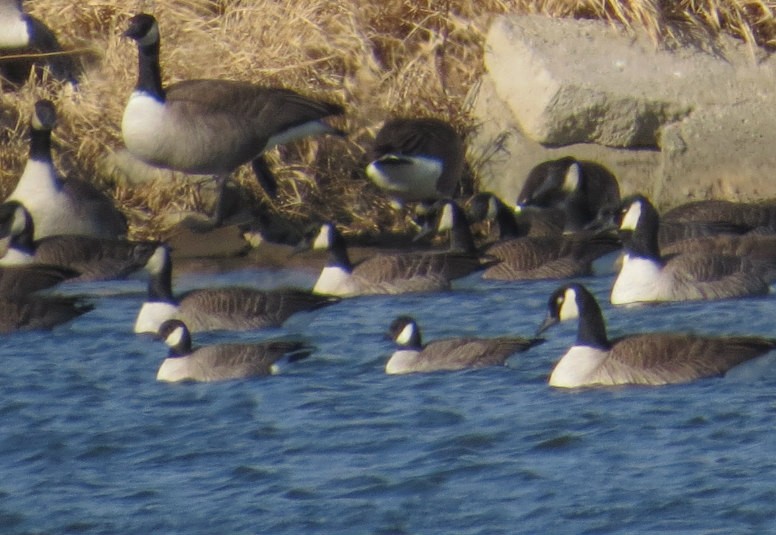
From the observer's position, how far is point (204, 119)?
14.6 metres

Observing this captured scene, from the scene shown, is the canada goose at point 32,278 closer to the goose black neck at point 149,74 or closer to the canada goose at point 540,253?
the goose black neck at point 149,74

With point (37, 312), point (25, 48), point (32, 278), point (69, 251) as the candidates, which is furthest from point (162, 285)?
point (25, 48)

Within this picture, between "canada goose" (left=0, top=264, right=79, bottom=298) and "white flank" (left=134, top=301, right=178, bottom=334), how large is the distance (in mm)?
1133

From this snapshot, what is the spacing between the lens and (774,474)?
8367mm

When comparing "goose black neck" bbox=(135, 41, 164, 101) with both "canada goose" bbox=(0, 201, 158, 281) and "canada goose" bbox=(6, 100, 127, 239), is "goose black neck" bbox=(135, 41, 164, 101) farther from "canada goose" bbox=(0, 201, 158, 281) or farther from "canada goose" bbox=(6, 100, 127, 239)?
"canada goose" bbox=(0, 201, 158, 281)

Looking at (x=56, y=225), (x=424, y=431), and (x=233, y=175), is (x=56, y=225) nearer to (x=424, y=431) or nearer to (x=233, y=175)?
(x=233, y=175)

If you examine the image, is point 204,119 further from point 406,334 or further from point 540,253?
point 406,334

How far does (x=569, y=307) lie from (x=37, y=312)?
345cm

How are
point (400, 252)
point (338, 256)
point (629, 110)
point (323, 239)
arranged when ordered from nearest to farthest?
point (338, 256) < point (323, 239) < point (400, 252) < point (629, 110)

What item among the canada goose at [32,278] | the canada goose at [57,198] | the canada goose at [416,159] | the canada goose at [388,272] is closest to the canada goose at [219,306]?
the canada goose at [388,272]

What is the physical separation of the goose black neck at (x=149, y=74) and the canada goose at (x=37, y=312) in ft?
9.05

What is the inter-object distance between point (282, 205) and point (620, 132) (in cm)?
274

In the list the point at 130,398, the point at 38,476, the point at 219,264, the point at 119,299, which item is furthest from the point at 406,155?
the point at 38,476

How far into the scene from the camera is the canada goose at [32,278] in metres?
13.0
